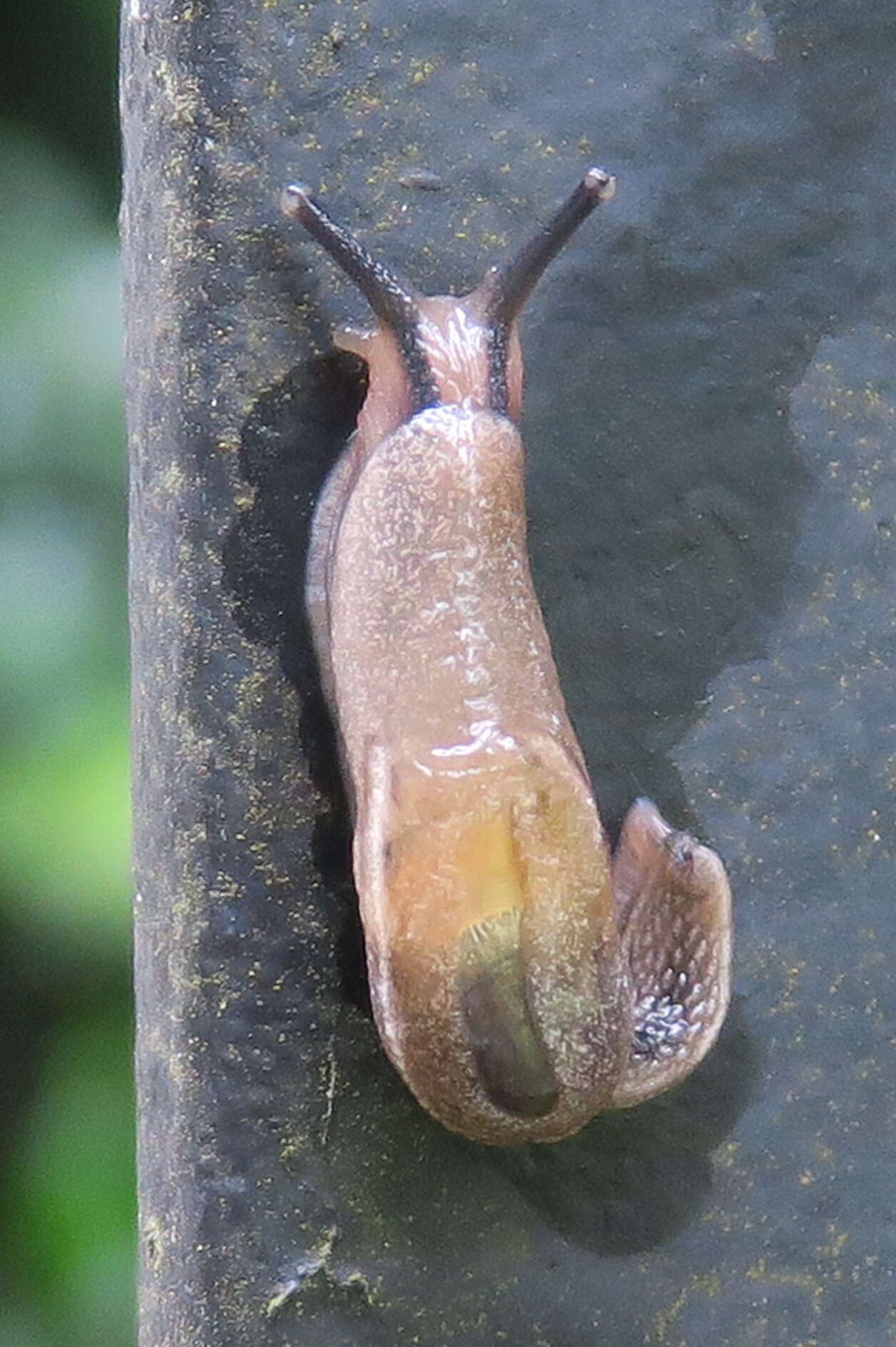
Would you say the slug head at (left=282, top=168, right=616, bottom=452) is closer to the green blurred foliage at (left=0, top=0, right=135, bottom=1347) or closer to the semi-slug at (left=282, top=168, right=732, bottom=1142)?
the semi-slug at (left=282, top=168, right=732, bottom=1142)

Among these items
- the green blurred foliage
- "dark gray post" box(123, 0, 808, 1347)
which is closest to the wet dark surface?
"dark gray post" box(123, 0, 808, 1347)

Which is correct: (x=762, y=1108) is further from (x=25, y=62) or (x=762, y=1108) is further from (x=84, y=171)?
(x=25, y=62)

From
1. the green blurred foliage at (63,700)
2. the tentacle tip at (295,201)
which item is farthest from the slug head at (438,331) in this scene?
the green blurred foliage at (63,700)

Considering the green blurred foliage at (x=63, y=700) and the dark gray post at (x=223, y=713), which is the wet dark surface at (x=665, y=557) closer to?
the dark gray post at (x=223, y=713)

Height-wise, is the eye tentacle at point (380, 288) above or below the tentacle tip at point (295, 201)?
below

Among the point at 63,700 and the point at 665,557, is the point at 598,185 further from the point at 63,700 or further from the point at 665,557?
the point at 63,700
